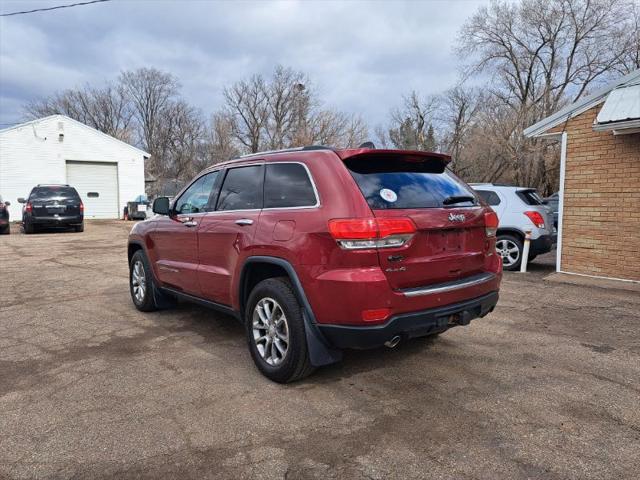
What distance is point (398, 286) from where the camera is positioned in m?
3.14

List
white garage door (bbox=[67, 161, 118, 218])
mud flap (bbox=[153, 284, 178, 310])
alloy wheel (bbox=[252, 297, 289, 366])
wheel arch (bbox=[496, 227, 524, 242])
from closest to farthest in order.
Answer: alloy wheel (bbox=[252, 297, 289, 366])
mud flap (bbox=[153, 284, 178, 310])
wheel arch (bbox=[496, 227, 524, 242])
white garage door (bbox=[67, 161, 118, 218])

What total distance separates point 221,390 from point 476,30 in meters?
37.9

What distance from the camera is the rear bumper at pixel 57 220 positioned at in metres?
16.4

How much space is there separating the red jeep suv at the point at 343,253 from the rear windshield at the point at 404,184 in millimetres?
10

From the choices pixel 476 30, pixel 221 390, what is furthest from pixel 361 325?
pixel 476 30

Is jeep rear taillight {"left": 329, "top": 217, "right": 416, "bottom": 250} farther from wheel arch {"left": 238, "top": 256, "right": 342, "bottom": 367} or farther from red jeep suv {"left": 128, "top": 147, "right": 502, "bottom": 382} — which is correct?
wheel arch {"left": 238, "top": 256, "right": 342, "bottom": 367}

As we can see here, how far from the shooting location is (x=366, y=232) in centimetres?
305

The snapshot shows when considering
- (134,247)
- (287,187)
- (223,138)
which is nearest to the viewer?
(287,187)

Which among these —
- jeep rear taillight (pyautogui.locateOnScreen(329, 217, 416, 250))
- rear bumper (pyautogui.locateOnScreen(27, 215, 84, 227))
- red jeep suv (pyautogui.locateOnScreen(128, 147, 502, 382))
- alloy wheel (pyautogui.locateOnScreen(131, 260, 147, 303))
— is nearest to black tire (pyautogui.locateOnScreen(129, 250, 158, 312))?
alloy wheel (pyautogui.locateOnScreen(131, 260, 147, 303))

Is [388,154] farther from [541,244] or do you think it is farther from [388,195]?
[541,244]

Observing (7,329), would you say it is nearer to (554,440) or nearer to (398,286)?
(398,286)

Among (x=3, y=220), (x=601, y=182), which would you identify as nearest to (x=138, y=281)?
(x=601, y=182)

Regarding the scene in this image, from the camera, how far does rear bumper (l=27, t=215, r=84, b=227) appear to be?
16391 millimetres

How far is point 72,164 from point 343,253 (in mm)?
24889
